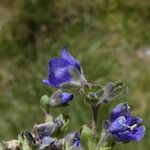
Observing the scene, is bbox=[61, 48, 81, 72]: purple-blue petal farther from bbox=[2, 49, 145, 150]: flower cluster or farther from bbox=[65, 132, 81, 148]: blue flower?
bbox=[65, 132, 81, 148]: blue flower

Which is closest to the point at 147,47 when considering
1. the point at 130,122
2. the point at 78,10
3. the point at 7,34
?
the point at 78,10

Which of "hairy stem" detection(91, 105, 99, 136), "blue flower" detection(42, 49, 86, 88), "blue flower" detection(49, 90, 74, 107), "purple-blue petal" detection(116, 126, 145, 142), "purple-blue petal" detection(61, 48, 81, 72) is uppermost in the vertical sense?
"purple-blue petal" detection(61, 48, 81, 72)

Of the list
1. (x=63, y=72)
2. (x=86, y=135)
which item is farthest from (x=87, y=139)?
(x=63, y=72)

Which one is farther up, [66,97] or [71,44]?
[71,44]

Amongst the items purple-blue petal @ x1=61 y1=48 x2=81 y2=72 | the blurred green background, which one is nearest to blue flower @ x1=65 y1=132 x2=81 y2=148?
purple-blue petal @ x1=61 y1=48 x2=81 y2=72

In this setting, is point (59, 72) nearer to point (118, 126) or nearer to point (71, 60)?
point (71, 60)

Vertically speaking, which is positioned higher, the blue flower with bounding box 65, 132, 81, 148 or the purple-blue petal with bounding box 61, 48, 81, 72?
the purple-blue petal with bounding box 61, 48, 81, 72
